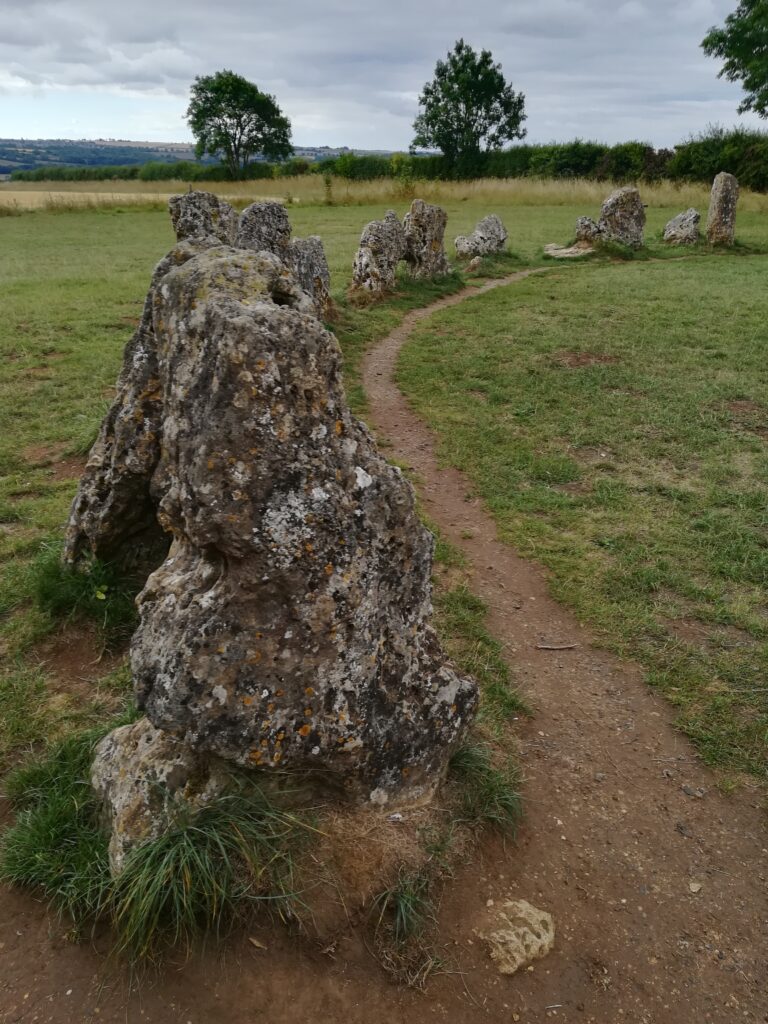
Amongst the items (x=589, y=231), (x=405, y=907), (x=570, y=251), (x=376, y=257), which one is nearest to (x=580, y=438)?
(x=405, y=907)

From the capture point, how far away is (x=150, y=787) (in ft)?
10.6

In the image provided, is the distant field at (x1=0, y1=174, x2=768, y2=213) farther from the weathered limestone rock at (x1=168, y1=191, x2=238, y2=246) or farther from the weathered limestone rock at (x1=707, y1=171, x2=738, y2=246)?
the weathered limestone rock at (x1=168, y1=191, x2=238, y2=246)

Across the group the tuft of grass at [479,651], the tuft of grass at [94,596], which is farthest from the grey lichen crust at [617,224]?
the tuft of grass at [94,596]

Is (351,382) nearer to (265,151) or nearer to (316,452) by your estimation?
(316,452)

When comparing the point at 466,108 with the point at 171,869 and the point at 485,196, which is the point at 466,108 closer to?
the point at 485,196

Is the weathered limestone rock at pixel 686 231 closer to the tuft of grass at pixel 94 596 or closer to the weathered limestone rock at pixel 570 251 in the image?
the weathered limestone rock at pixel 570 251

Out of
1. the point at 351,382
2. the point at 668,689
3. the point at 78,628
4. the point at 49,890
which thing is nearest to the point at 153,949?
the point at 49,890

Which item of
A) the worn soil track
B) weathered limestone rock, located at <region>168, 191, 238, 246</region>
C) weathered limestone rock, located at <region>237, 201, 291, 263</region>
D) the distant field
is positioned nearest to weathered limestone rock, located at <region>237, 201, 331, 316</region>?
weathered limestone rock, located at <region>237, 201, 291, 263</region>

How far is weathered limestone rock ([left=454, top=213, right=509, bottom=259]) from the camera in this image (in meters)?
20.7

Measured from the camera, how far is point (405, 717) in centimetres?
352

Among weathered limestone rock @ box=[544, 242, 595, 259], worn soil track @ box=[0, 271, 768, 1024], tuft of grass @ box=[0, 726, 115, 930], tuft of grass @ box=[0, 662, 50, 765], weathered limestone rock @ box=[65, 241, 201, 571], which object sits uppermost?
weathered limestone rock @ box=[544, 242, 595, 259]

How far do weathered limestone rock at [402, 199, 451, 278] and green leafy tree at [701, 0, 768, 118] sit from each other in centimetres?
3156

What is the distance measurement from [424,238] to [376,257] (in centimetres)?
212

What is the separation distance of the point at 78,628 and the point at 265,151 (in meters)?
70.6
